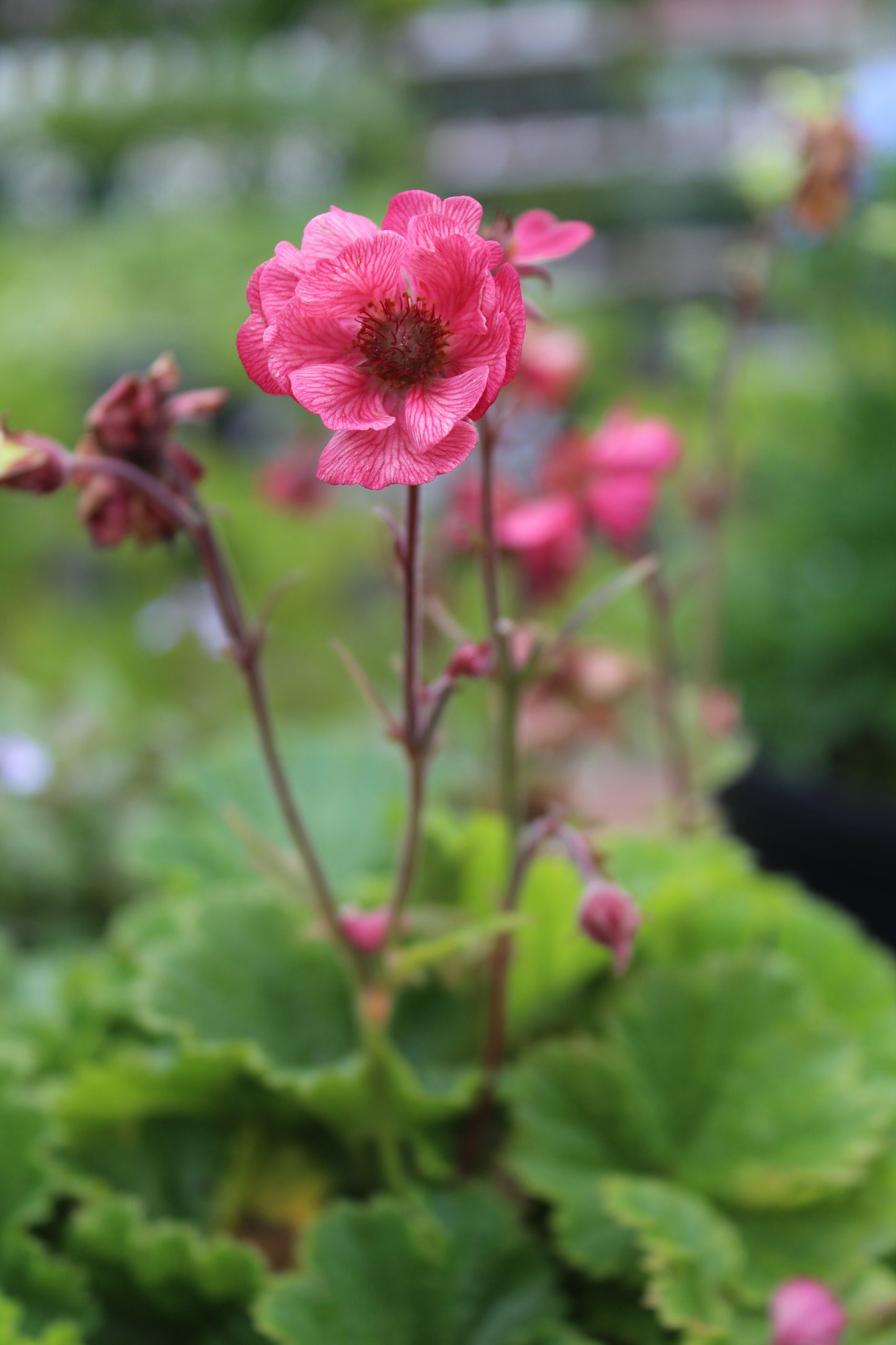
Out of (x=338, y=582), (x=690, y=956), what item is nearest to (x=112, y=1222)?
(x=690, y=956)

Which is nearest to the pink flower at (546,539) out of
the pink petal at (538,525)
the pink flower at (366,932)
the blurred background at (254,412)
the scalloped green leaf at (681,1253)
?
the pink petal at (538,525)

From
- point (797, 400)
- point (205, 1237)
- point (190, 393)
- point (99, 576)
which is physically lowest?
point (99, 576)

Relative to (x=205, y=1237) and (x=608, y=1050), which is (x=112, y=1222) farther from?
(x=608, y=1050)

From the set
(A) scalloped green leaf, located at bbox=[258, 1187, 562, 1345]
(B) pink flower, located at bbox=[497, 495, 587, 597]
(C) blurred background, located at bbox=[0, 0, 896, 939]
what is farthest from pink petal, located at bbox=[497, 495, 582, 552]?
(A) scalloped green leaf, located at bbox=[258, 1187, 562, 1345]

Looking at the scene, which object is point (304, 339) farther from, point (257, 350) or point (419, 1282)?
point (419, 1282)

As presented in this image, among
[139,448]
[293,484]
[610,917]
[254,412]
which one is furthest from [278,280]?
[254,412]

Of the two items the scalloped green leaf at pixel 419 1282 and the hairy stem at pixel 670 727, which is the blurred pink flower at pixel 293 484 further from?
the scalloped green leaf at pixel 419 1282
